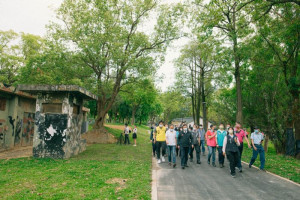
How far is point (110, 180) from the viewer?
7184mm

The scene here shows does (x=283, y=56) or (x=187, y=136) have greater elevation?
(x=283, y=56)

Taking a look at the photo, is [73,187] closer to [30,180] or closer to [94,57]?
[30,180]

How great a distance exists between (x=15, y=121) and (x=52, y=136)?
18.4ft

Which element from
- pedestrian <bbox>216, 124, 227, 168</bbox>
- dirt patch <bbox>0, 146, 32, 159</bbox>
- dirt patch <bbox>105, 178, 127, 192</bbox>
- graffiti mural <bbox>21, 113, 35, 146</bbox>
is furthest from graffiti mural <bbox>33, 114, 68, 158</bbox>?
pedestrian <bbox>216, 124, 227, 168</bbox>

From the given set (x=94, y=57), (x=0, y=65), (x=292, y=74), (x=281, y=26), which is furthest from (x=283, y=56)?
(x=0, y=65)

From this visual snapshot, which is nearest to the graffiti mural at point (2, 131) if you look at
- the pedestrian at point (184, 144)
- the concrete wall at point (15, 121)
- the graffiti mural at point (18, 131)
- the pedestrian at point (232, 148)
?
the concrete wall at point (15, 121)

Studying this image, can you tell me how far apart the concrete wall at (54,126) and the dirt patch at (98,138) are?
377 inches

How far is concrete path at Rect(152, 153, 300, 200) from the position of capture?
235 inches

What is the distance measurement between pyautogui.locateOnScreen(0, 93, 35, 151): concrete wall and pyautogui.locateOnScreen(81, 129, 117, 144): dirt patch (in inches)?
220

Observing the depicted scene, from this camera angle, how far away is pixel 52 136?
11617mm

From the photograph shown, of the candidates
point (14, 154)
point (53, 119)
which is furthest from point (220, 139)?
point (14, 154)

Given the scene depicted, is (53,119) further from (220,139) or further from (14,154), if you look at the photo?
(220,139)

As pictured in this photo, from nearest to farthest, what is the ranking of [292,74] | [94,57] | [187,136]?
[187,136], [292,74], [94,57]

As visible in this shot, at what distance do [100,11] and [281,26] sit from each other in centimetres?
1450
